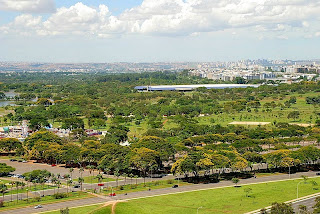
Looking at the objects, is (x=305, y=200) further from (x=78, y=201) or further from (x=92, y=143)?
(x=92, y=143)

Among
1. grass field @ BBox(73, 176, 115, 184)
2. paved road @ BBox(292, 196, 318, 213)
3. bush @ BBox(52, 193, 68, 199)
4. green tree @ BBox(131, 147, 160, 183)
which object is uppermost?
green tree @ BBox(131, 147, 160, 183)

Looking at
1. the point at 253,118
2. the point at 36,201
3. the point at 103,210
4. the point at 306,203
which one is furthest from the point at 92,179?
the point at 253,118

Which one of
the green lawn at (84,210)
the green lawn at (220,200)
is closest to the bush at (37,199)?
the green lawn at (84,210)

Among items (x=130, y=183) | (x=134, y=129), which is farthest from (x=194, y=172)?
(x=134, y=129)

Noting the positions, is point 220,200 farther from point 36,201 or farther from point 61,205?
point 36,201

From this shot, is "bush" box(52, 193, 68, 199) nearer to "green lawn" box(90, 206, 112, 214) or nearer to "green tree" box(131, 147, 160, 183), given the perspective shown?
"green lawn" box(90, 206, 112, 214)

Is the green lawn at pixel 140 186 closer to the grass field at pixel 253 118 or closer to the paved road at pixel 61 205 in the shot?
the paved road at pixel 61 205

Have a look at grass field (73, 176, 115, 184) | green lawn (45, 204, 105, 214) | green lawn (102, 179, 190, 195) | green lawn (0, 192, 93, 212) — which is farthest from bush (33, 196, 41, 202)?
grass field (73, 176, 115, 184)

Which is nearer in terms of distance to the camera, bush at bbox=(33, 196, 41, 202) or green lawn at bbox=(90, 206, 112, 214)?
green lawn at bbox=(90, 206, 112, 214)
